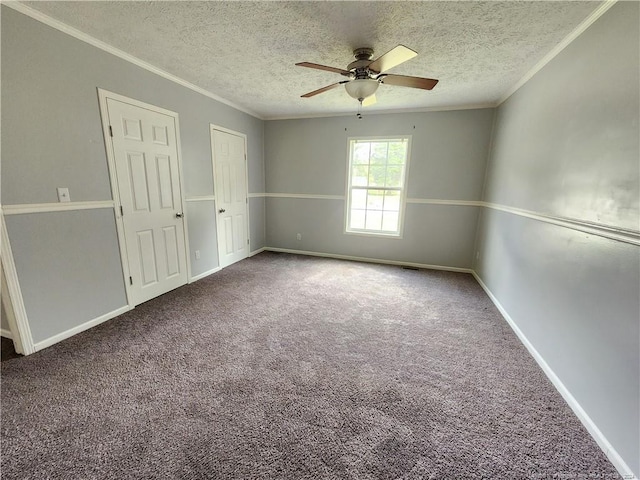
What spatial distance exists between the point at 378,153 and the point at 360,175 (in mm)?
441

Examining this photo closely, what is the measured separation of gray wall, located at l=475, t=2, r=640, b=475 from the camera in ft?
4.17

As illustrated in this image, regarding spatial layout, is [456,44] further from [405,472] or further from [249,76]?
[405,472]

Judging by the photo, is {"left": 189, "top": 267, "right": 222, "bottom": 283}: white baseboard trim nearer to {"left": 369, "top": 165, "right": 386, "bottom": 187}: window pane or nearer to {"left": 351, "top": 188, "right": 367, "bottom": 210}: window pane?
{"left": 351, "top": 188, "right": 367, "bottom": 210}: window pane

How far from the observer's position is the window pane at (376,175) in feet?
13.8

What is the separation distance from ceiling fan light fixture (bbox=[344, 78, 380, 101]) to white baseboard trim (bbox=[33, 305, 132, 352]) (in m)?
2.99

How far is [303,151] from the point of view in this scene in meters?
4.48

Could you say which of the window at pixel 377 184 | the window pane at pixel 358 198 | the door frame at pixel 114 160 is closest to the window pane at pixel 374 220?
the window at pixel 377 184

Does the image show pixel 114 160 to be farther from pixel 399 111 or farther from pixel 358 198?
pixel 399 111

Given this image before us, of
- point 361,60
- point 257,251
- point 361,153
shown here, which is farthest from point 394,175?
point 257,251

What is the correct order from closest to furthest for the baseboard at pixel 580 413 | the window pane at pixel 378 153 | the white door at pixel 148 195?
the baseboard at pixel 580 413 < the white door at pixel 148 195 < the window pane at pixel 378 153

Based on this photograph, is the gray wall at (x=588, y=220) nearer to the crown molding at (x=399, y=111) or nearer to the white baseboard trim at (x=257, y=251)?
the crown molding at (x=399, y=111)

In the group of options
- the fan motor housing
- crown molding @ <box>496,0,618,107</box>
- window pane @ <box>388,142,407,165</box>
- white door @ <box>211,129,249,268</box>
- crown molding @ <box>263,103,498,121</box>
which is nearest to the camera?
crown molding @ <box>496,0,618,107</box>

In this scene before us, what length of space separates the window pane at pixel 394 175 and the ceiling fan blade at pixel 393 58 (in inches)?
86.8

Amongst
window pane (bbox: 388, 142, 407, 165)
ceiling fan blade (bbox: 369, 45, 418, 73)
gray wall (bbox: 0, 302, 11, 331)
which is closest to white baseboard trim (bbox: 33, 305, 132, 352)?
gray wall (bbox: 0, 302, 11, 331)
